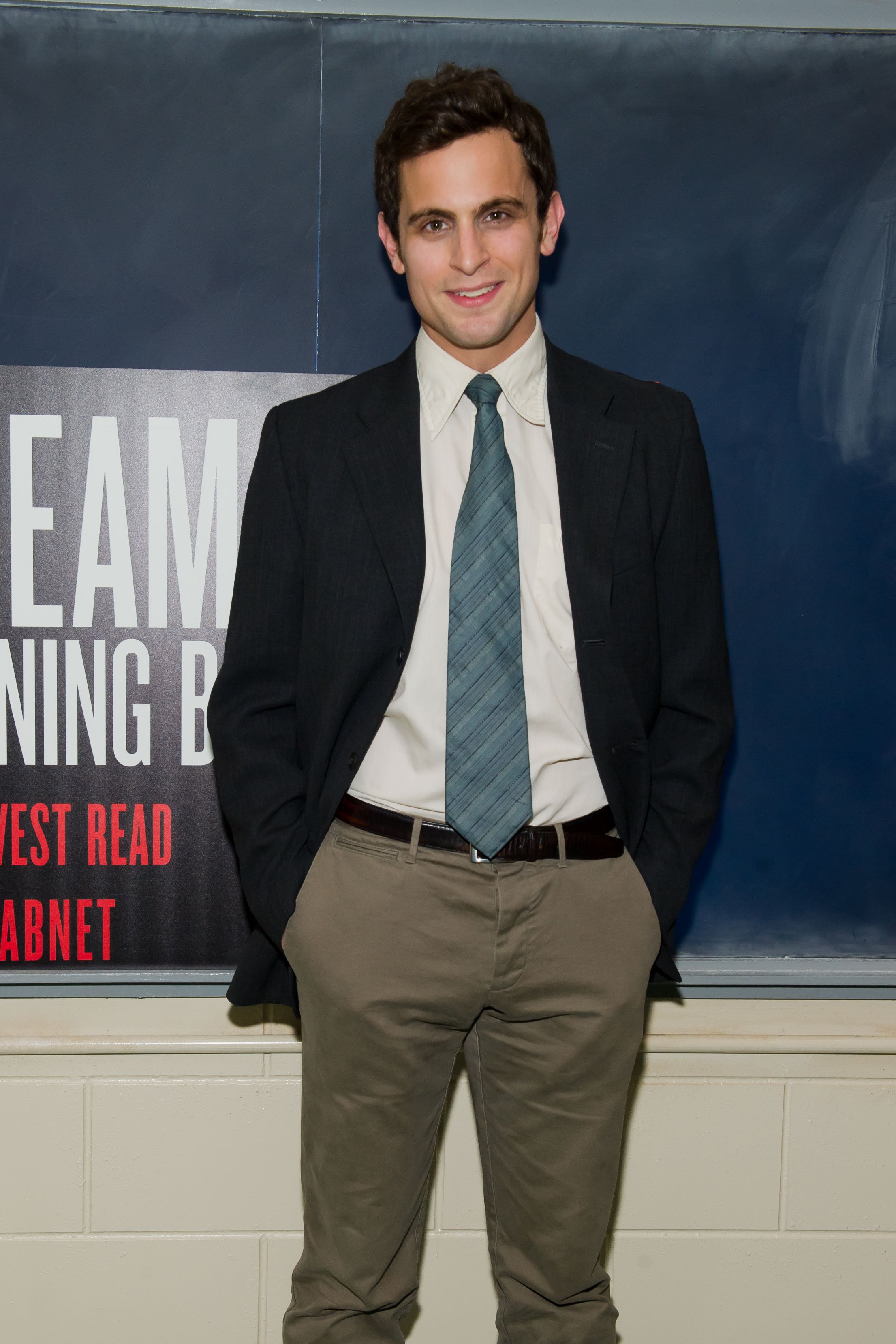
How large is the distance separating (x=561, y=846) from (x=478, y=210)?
875 mm

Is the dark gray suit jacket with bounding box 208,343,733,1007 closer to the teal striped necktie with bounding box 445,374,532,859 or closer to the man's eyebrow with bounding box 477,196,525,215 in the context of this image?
the teal striped necktie with bounding box 445,374,532,859

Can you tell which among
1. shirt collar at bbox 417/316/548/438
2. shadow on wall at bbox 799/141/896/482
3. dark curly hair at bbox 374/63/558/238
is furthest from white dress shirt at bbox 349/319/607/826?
shadow on wall at bbox 799/141/896/482

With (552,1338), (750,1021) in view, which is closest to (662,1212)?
(750,1021)

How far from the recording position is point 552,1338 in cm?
155

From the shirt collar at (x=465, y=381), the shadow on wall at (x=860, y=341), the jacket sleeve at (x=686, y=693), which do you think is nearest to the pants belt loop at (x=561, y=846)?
the jacket sleeve at (x=686, y=693)

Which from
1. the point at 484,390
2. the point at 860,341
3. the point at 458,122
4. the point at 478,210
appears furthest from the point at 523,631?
the point at 860,341

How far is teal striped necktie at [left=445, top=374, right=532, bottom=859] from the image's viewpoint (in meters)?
1.39

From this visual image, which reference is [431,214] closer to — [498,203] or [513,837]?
[498,203]

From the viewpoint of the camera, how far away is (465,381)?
1515 mm

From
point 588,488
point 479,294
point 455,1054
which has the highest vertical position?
point 479,294

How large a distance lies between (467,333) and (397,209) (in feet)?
0.81

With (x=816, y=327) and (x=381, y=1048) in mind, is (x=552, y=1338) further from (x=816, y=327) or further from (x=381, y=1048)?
(x=816, y=327)

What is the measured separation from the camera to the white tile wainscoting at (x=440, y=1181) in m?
1.96

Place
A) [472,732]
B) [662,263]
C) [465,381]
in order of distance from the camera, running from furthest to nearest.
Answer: [662,263] → [465,381] → [472,732]
